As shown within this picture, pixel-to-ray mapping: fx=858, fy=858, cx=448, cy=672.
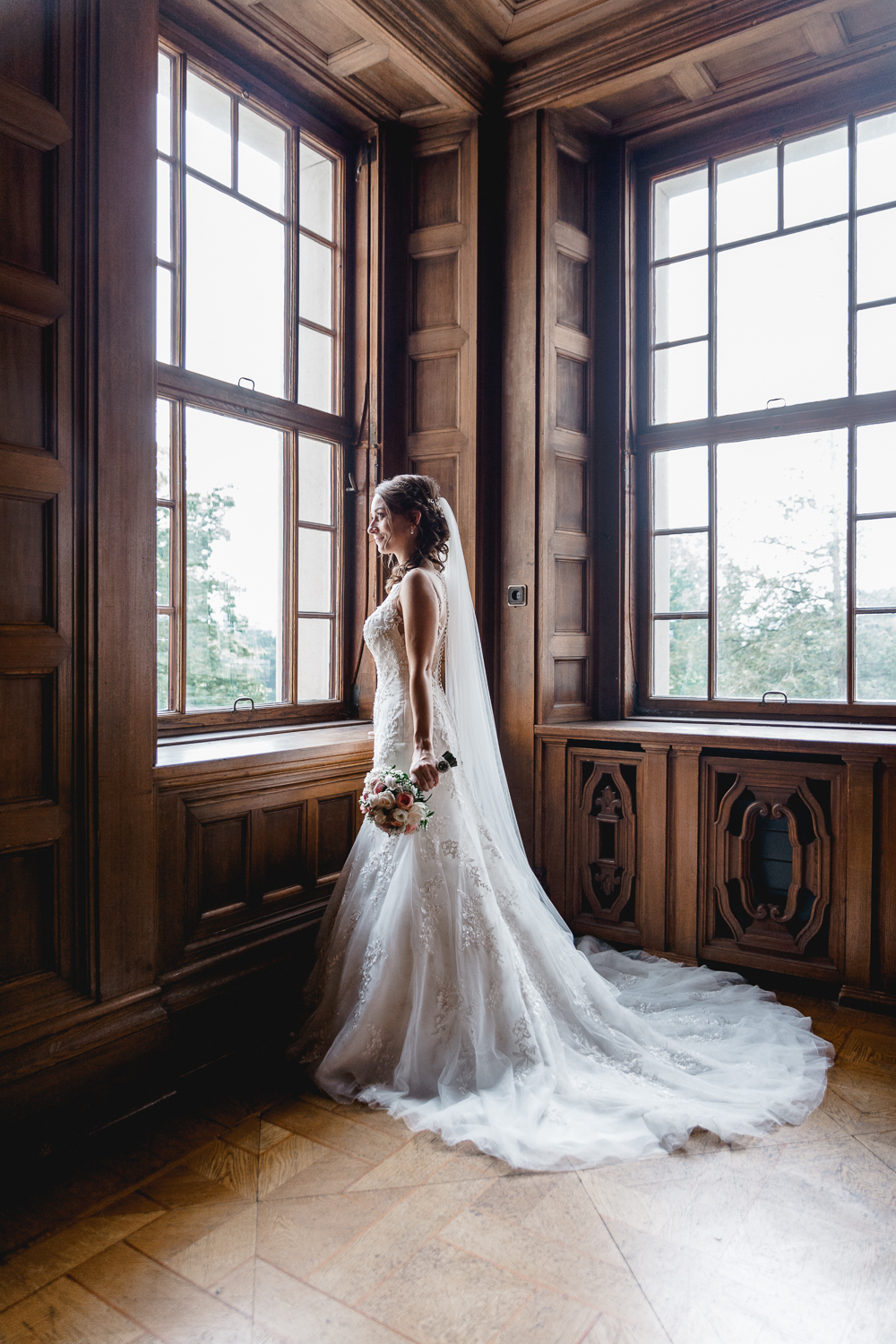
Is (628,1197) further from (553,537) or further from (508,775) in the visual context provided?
(553,537)

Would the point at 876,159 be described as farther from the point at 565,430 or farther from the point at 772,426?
the point at 565,430

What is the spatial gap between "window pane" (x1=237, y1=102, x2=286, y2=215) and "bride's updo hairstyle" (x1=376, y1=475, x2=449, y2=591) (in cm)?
147

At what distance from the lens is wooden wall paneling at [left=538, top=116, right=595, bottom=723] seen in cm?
373

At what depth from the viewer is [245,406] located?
128 inches

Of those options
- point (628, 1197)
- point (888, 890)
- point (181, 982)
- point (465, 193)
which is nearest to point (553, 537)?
point (465, 193)

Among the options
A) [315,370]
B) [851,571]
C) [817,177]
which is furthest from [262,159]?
[851,571]

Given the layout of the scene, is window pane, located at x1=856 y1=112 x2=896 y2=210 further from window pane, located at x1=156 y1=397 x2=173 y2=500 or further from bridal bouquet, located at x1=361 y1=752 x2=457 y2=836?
bridal bouquet, located at x1=361 y1=752 x2=457 y2=836

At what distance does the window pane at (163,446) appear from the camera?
9.79 ft

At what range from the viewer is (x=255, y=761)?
2775 millimetres

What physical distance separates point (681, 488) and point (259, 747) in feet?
7.42

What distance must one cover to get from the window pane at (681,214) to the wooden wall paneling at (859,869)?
8.08 feet

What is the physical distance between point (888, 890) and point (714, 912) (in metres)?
0.63

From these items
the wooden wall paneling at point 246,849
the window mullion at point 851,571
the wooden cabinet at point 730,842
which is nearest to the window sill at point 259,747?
the wooden wall paneling at point 246,849

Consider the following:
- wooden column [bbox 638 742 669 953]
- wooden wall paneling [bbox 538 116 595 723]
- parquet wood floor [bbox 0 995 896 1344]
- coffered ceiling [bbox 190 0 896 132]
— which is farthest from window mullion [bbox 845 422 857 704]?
parquet wood floor [bbox 0 995 896 1344]
